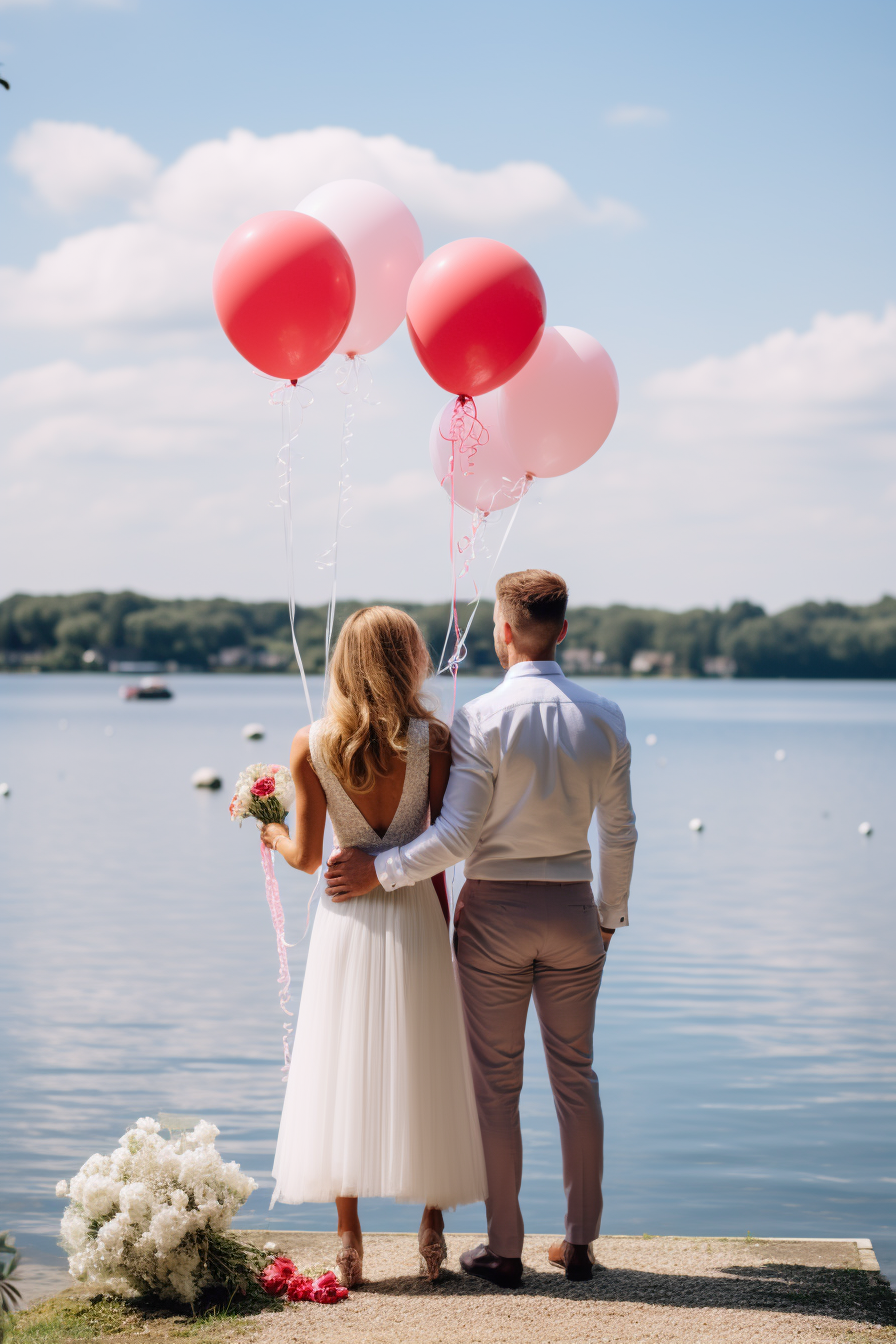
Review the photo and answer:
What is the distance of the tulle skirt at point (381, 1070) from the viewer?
374 centimetres

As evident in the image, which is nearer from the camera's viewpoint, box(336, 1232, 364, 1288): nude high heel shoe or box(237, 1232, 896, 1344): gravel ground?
box(237, 1232, 896, 1344): gravel ground

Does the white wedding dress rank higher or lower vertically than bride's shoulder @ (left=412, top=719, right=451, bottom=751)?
lower

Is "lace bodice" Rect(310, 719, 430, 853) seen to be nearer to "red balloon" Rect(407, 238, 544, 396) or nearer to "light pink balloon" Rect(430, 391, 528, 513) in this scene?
"red balloon" Rect(407, 238, 544, 396)

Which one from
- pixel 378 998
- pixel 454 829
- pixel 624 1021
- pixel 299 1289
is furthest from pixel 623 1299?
pixel 624 1021

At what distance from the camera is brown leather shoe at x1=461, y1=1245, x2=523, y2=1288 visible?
3799mm

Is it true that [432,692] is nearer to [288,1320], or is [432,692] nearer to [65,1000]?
[288,1320]

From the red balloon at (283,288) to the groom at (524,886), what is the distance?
3.62 feet

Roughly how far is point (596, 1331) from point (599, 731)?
1.55 m

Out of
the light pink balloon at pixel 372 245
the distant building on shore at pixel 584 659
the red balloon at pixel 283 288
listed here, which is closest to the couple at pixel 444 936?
the red balloon at pixel 283 288

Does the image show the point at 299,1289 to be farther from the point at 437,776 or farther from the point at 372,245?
the point at 372,245

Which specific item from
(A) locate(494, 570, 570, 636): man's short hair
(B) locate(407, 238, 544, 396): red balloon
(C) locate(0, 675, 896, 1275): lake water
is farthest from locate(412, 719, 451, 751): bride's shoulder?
(C) locate(0, 675, 896, 1275): lake water

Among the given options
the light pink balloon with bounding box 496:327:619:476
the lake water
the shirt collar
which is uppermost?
the light pink balloon with bounding box 496:327:619:476

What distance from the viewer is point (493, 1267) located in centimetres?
384

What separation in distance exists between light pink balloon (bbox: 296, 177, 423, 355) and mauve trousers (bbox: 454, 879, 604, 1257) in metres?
2.08
